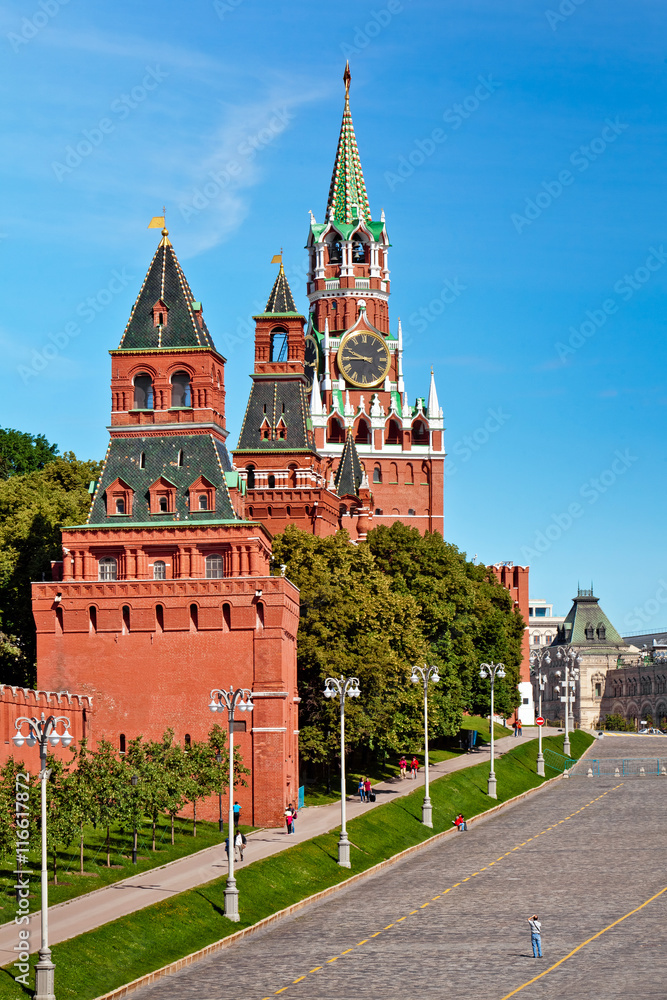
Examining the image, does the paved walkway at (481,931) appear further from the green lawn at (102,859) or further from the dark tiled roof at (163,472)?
the dark tiled roof at (163,472)

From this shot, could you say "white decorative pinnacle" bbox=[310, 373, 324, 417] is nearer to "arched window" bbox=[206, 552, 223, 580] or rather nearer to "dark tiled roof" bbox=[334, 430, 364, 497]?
"dark tiled roof" bbox=[334, 430, 364, 497]

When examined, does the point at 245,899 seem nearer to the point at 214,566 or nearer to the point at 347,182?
the point at 214,566

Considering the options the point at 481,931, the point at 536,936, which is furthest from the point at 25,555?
the point at 536,936

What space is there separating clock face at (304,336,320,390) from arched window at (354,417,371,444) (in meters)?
6.50

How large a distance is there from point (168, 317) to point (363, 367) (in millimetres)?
89103

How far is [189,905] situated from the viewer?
51.1m

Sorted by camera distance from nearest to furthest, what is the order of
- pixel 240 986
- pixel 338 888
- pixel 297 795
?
pixel 240 986
pixel 338 888
pixel 297 795

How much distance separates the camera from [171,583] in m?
73.9

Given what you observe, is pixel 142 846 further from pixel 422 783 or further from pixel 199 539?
pixel 422 783

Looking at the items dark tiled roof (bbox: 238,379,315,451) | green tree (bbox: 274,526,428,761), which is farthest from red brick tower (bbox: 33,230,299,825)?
dark tiled roof (bbox: 238,379,315,451)

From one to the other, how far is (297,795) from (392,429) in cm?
9175

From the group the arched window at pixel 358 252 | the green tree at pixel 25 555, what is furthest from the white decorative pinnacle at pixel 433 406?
the green tree at pixel 25 555

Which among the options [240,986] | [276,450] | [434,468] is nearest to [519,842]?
[240,986]

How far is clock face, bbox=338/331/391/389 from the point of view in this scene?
551 ft
